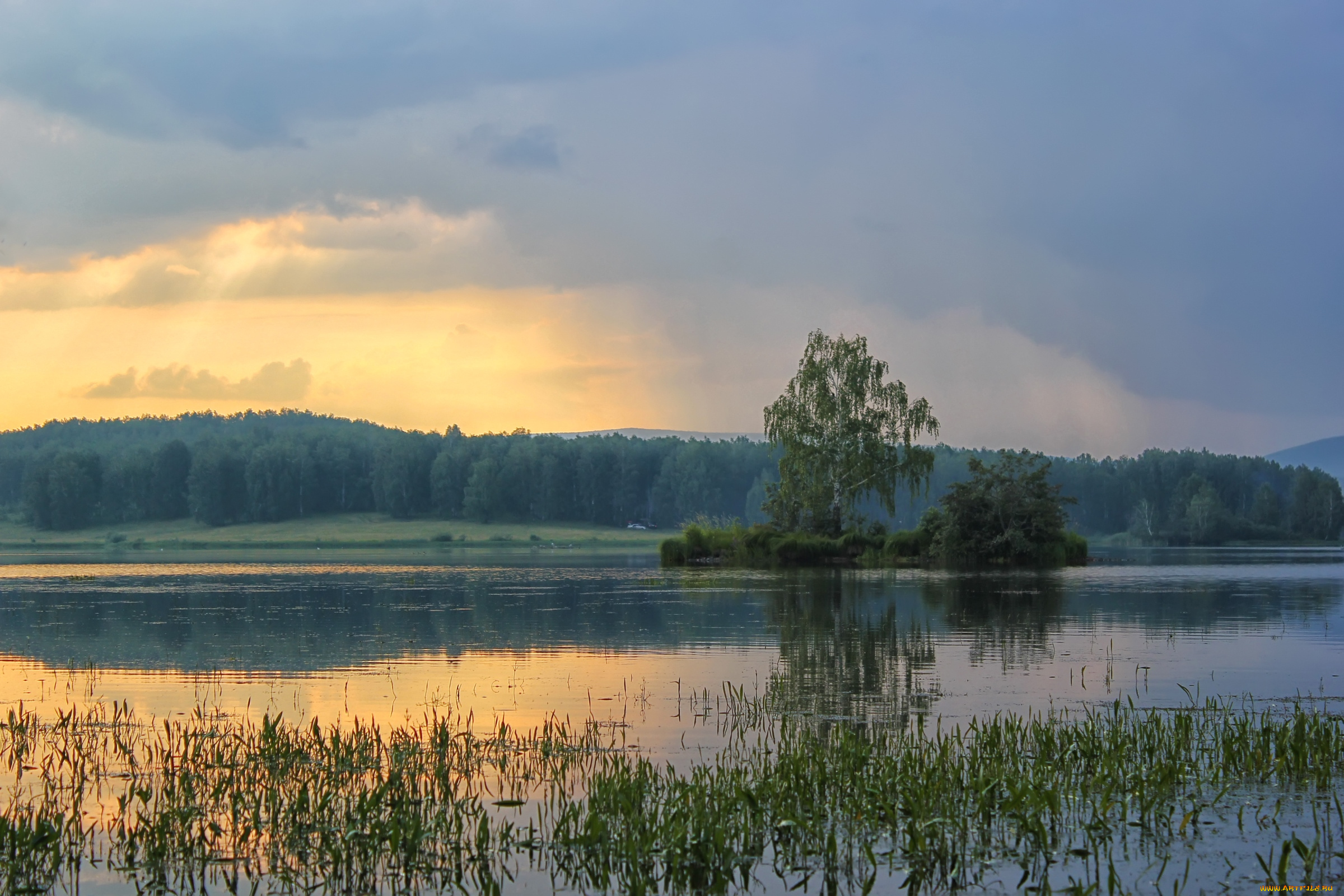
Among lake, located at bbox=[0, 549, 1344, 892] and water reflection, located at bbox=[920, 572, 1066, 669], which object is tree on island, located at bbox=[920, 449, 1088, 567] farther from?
lake, located at bbox=[0, 549, 1344, 892]

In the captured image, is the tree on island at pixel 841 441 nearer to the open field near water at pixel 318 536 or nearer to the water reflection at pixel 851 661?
the water reflection at pixel 851 661

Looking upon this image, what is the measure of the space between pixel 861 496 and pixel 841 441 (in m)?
6.40

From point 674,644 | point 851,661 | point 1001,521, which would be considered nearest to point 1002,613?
point 674,644

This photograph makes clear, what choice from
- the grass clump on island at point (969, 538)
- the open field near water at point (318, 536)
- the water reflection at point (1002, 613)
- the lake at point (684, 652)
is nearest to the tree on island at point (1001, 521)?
the grass clump on island at point (969, 538)

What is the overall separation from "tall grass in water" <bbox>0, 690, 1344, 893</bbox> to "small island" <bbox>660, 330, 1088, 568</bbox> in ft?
195

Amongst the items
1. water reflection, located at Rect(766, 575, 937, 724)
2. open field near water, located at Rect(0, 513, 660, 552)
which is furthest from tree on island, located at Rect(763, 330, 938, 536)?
open field near water, located at Rect(0, 513, 660, 552)

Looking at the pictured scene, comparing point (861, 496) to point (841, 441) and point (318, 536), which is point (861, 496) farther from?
point (318, 536)

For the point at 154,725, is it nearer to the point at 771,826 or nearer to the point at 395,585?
the point at 771,826

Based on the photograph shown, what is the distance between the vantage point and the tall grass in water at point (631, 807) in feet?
33.6

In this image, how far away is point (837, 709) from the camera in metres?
19.0

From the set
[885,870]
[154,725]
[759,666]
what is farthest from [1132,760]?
[154,725]

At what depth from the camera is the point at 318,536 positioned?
182 m

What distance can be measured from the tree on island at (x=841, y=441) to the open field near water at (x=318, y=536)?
76034 millimetres

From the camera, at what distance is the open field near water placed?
554ft
